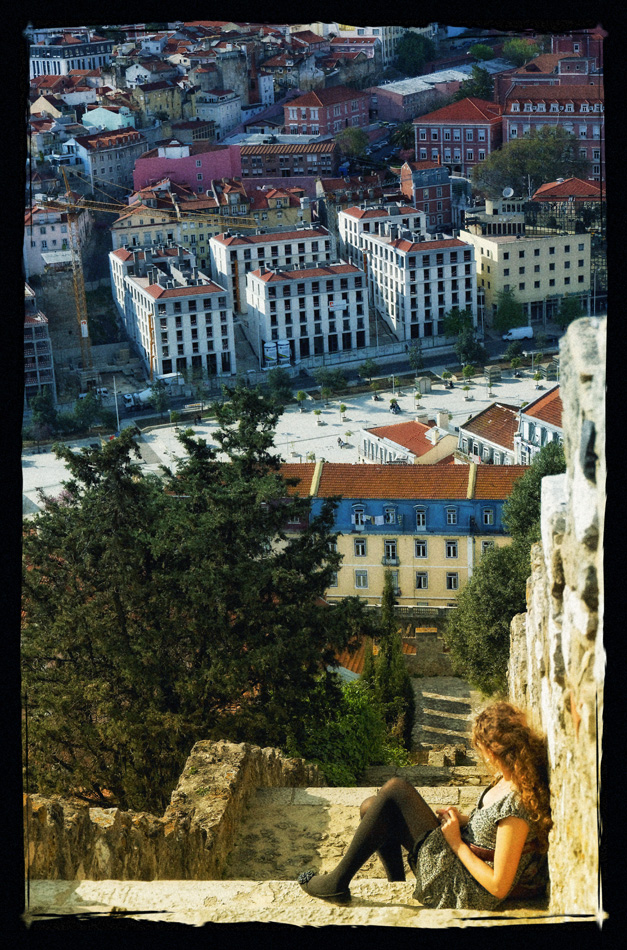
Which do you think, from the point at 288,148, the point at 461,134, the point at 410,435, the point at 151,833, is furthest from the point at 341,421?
the point at 151,833

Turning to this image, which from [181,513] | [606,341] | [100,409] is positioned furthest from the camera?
[100,409]

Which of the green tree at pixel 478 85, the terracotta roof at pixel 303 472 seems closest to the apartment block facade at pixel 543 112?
the green tree at pixel 478 85

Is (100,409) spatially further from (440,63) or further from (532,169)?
(440,63)

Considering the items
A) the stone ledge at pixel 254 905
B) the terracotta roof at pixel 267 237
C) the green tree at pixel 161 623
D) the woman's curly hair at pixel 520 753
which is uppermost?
the woman's curly hair at pixel 520 753

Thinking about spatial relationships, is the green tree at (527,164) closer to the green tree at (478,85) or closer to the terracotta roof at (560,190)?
the terracotta roof at (560,190)

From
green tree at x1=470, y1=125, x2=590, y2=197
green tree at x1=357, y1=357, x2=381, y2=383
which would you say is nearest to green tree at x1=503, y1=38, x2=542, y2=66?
green tree at x1=470, y1=125, x2=590, y2=197

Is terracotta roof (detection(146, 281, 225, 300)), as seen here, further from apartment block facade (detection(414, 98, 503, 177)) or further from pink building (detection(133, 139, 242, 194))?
apartment block facade (detection(414, 98, 503, 177))

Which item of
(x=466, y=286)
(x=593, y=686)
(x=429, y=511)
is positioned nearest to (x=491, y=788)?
(x=593, y=686)
